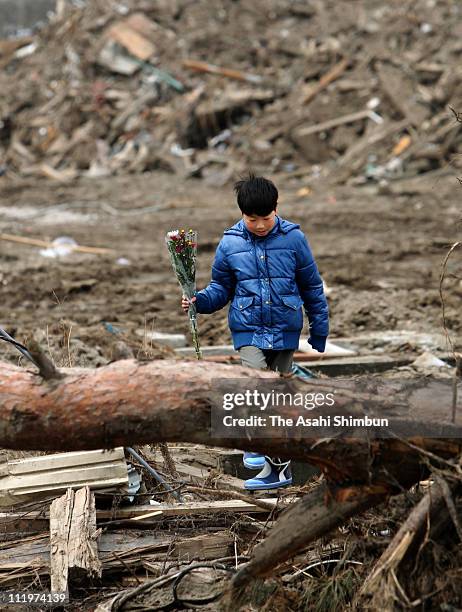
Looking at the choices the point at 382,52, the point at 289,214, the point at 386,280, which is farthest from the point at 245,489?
the point at 382,52

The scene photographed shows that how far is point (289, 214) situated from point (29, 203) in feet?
19.3

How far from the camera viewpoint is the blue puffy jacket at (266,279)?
15.8 feet

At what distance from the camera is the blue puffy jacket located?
4801mm

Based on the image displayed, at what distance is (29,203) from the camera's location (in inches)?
718

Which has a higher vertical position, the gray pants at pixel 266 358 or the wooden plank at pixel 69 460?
the gray pants at pixel 266 358

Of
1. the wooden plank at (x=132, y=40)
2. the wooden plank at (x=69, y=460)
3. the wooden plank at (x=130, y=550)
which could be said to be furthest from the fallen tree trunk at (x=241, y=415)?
the wooden plank at (x=132, y=40)

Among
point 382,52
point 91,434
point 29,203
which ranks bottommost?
point 29,203

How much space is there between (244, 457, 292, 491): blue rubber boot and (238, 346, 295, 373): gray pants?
0.50m

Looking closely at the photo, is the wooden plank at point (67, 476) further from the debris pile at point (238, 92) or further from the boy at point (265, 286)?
the debris pile at point (238, 92)

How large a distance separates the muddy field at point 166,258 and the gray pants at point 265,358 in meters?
1.09

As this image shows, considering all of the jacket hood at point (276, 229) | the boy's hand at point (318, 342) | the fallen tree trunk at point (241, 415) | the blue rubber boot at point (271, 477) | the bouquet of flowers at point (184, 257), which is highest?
the jacket hood at point (276, 229)

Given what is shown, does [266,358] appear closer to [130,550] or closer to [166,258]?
[130,550]

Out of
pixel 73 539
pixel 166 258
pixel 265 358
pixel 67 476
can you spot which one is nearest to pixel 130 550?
pixel 73 539

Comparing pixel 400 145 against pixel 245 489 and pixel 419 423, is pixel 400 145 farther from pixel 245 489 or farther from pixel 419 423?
pixel 419 423
